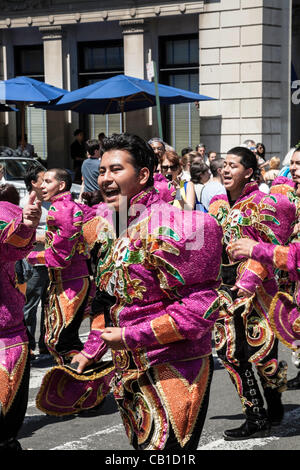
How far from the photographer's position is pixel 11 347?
4613mm

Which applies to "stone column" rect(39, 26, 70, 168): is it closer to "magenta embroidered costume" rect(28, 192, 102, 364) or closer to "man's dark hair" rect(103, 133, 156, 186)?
"magenta embroidered costume" rect(28, 192, 102, 364)

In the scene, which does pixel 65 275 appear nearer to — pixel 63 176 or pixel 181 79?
pixel 63 176

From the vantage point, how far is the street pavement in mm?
5617

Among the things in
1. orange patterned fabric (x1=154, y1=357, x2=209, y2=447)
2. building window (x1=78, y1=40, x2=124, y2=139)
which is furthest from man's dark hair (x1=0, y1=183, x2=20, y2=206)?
building window (x1=78, y1=40, x2=124, y2=139)

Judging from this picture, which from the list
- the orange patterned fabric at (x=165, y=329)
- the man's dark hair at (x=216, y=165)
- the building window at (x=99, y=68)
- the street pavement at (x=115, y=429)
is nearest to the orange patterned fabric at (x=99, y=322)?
the street pavement at (x=115, y=429)

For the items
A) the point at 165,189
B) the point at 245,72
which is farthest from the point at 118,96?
the point at 165,189

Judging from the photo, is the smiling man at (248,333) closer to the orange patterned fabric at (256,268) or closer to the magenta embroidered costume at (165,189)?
the orange patterned fabric at (256,268)

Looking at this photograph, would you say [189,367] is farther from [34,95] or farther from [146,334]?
[34,95]

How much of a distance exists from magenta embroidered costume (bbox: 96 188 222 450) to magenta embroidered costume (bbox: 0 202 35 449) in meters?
1.05

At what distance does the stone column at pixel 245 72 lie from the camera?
19.1 m

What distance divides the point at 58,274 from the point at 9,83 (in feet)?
35.4

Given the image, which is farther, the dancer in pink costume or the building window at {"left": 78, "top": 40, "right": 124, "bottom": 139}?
the building window at {"left": 78, "top": 40, "right": 124, "bottom": 139}

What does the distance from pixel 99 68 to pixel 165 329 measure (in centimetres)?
1919

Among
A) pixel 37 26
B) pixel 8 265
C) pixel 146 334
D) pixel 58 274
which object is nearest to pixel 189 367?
pixel 146 334
